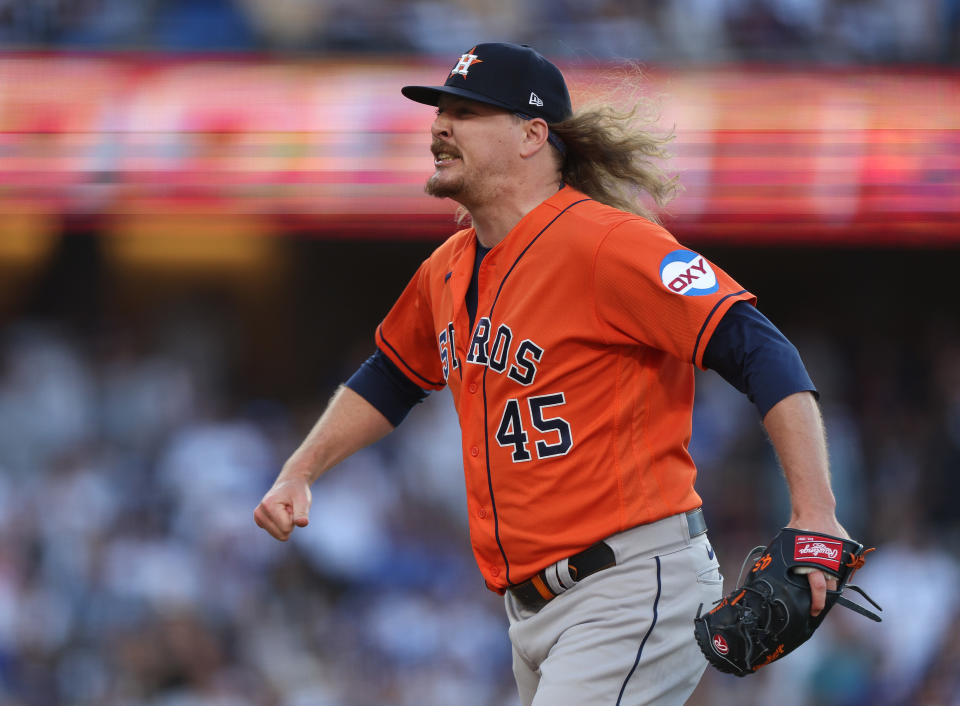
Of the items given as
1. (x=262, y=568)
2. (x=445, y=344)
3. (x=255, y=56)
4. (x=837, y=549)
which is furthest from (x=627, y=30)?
(x=837, y=549)

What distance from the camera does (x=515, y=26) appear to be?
795 cm

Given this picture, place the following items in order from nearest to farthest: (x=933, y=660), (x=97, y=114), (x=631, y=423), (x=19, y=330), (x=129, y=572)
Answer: (x=631, y=423)
(x=933, y=660)
(x=129, y=572)
(x=97, y=114)
(x=19, y=330)

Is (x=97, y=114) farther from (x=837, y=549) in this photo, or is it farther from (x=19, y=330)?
(x=837, y=549)

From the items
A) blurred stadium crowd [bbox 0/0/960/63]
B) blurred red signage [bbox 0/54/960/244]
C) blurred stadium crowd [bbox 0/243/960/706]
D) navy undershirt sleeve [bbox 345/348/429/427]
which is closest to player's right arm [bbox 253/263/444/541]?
navy undershirt sleeve [bbox 345/348/429/427]

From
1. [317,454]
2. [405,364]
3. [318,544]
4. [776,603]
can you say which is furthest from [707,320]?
[318,544]

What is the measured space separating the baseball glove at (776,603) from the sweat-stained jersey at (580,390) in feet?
1.03

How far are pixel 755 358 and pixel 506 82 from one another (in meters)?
0.94

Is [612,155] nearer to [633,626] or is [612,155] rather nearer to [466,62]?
[466,62]

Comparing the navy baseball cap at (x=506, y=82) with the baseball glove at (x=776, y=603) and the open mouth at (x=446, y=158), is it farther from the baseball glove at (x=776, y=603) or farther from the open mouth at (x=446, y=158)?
the baseball glove at (x=776, y=603)

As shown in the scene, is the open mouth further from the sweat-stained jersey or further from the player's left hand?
the player's left hand

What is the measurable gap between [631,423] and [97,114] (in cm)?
576

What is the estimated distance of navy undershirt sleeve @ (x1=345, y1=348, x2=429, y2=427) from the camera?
3.46 m

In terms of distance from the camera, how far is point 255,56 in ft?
26.2

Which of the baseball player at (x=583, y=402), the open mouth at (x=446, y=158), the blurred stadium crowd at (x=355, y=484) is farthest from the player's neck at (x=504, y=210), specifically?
the blurred stadium crowd at (x=355, y=484)
